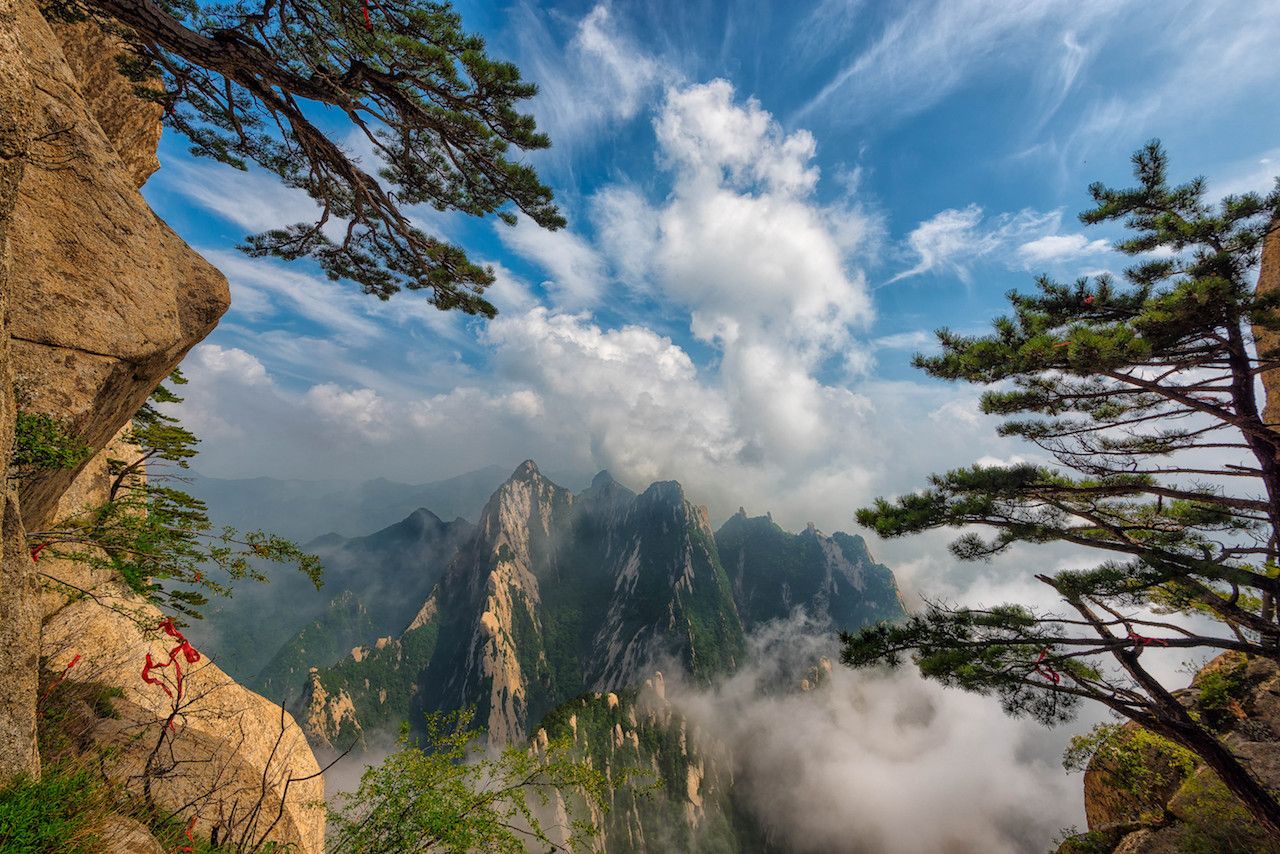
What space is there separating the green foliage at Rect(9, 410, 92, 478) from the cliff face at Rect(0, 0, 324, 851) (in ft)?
0.57

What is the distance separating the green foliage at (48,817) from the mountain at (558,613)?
13077cm

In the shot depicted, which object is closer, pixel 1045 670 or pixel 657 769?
pixel 1045 670

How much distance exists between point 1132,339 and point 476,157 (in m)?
12.3

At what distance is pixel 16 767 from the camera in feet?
12.4

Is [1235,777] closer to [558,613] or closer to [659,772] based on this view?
[659,772]

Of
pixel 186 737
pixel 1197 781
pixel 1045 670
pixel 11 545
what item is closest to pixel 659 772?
pixel 1197 781

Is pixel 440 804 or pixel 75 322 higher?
pixel 75 322

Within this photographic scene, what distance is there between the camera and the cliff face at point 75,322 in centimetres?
415

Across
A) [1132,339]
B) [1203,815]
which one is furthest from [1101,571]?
[1203,815]

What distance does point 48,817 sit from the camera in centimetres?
354

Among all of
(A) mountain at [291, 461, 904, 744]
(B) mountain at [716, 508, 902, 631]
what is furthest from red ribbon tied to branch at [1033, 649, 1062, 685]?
(B) mountain at [716, 508, 902, 631]

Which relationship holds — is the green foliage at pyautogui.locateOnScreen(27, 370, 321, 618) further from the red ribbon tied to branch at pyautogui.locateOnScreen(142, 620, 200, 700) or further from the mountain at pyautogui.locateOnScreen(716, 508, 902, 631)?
the mountain at pyautogui.locateOnScreen(716, 508, 902, 631)

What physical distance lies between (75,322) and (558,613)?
182384 mm

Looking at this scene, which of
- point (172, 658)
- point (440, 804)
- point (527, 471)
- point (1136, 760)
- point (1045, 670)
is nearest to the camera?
point (172, 658)
